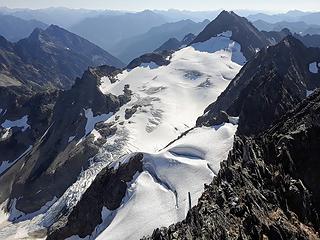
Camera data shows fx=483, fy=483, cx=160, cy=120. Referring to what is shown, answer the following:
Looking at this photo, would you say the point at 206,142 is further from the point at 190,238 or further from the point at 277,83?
the point at 190,238

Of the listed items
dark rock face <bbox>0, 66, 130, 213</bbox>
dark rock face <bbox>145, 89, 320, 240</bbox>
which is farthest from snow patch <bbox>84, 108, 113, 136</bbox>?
dark rock face <bbox>145, 89, 320, 240</bbox>

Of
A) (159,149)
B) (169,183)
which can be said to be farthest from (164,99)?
(169,183)

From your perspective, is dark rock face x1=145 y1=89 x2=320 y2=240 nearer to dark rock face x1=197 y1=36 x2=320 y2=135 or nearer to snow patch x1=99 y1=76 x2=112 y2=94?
dark rock face x1=197 y1=36 x2=320 y2=135

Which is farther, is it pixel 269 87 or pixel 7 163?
pixel 7 163

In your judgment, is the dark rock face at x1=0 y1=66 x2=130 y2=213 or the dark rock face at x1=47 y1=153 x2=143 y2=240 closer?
the dark rock face at x1=47 y1=153 x2=143 y2=240

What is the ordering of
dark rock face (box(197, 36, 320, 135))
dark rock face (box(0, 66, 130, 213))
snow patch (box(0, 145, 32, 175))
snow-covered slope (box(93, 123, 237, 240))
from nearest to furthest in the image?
snow-covered slope (box(93, 123, 237, 240)) → dark rock face (box(197, 36, 320, 135)) → dark rock face (box(0, 66, 130, 213)) → snow patch (box(0, 145, 32, 175))

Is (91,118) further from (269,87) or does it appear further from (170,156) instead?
(269,87)
